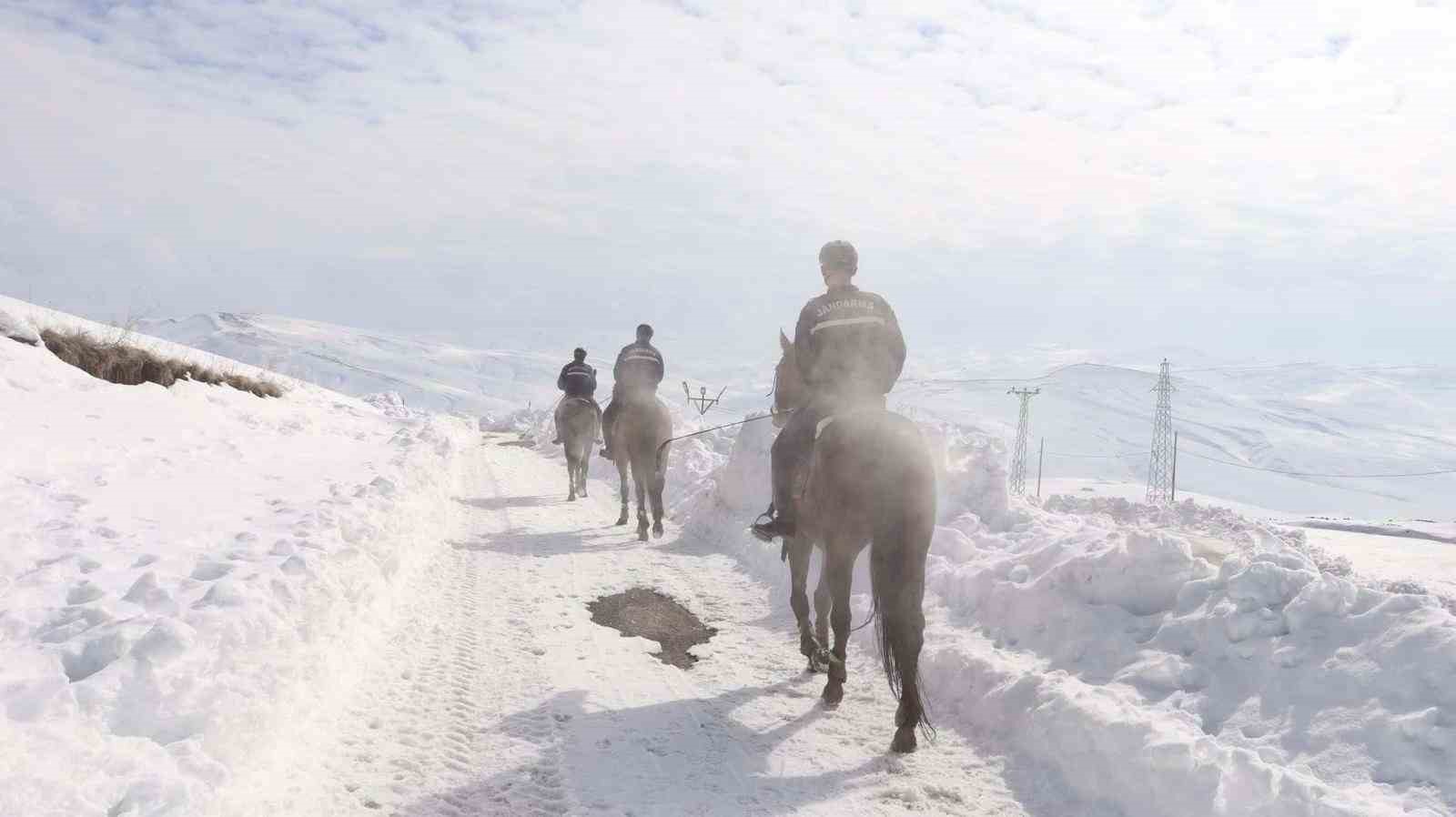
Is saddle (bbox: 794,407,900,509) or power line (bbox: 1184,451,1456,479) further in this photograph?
power line (bbox: 1184,451,1456,479)

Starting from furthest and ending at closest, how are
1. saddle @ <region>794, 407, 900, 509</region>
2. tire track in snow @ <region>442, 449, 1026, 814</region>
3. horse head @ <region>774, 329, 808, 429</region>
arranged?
horse head @ <region>774, 329, 808, 429</region> → saddle @ <region>794, 407, 900, 509</region> → tire track in snow @ <region>442, 449, 1026, 814</region>

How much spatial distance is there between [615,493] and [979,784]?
40.5 feet

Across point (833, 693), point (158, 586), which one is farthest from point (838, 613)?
point (158, 586)

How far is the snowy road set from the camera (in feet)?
12.7

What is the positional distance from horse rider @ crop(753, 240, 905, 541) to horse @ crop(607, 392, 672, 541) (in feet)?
17.1

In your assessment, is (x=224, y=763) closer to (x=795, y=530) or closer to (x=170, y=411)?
(x=795, y=530)


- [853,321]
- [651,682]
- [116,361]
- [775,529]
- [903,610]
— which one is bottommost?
[651,682]

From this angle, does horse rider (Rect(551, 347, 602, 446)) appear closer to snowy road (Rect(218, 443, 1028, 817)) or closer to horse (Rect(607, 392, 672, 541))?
horse (Rect(607, 392, 672, 541))

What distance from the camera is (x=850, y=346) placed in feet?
18.2

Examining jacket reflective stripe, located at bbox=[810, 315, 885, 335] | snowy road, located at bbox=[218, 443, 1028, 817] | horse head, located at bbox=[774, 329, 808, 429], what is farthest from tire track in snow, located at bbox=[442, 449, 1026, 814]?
jacket reflective stripe, located at bbox=[810, 315, 885, 335]

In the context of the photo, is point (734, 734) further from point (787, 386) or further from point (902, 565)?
point (787, 386)

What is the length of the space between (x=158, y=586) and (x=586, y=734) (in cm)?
275

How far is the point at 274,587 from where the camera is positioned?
513 cm

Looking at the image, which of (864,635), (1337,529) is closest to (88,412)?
(864,635)
